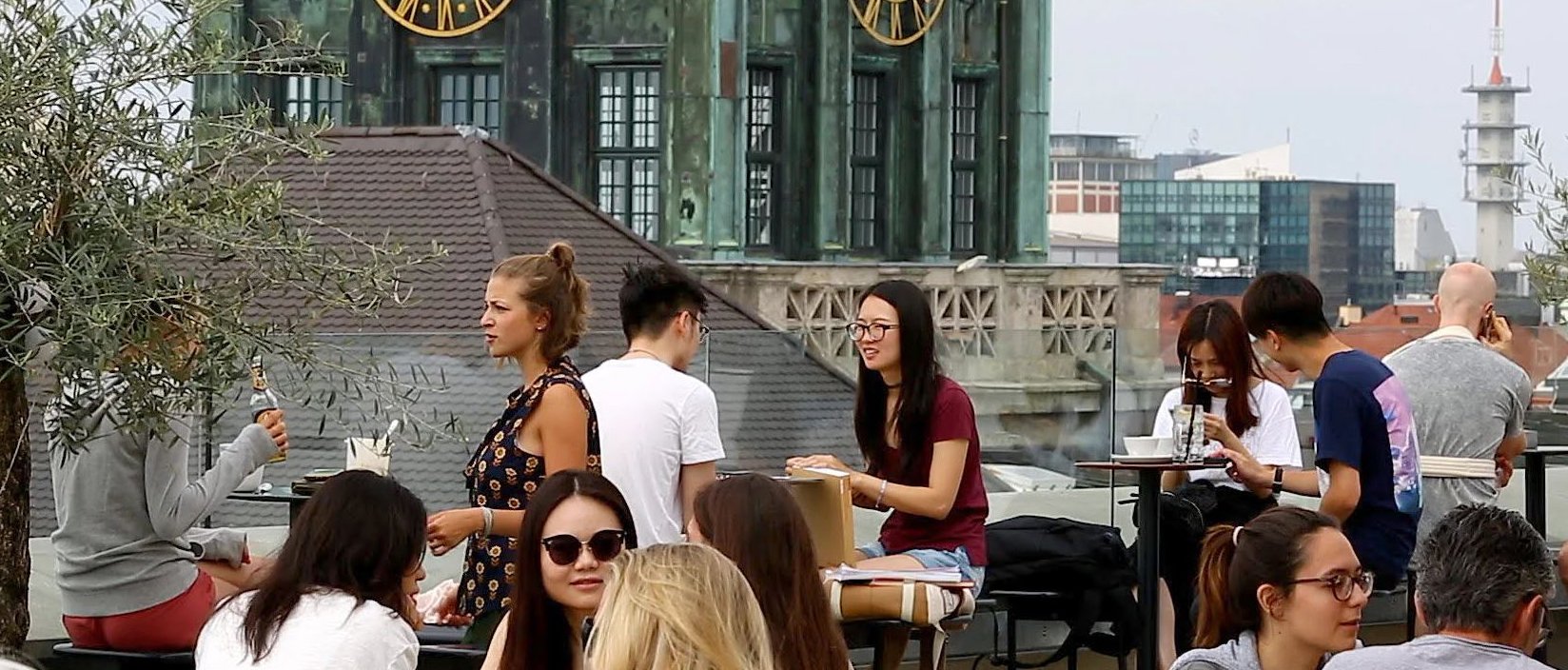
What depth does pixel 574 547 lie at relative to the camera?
6848mm

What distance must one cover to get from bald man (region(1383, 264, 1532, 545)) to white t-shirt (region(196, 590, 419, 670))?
4717 mm

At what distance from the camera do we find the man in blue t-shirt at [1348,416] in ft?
29.5

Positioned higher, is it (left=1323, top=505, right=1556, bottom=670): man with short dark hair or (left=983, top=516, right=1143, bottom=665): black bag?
(left=1323, top=505, right=1556, bottom=670): man with short dark hair

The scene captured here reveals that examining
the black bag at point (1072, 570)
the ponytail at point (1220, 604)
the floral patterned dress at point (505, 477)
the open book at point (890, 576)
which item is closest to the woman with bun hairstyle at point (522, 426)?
the floral patterned dress at point (505, 477)

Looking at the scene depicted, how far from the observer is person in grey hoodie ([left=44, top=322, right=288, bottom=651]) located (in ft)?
26.8

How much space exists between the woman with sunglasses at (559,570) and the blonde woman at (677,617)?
1447mm

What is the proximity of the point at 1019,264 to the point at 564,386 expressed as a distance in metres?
25.0

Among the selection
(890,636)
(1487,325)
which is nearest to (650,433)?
(890,636)

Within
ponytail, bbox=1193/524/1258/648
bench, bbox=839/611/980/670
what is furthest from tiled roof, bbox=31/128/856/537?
ponytail, bbox=1193/524/1258/648

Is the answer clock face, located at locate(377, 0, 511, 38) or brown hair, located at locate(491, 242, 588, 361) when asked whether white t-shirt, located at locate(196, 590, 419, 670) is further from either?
clock face, located at locate(377, 0, 511, 38)

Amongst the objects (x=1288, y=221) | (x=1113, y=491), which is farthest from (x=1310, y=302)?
(x=1288, y=221)

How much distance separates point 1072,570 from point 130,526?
3.23 m

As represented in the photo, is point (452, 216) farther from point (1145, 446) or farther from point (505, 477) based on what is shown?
point (505, 477)

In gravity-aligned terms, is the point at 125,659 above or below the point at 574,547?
below
